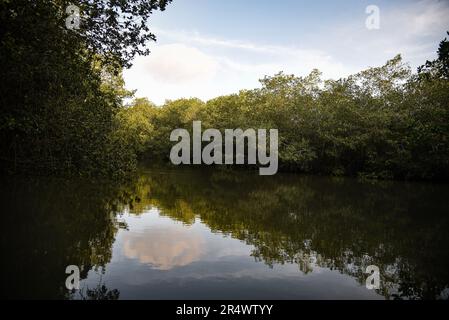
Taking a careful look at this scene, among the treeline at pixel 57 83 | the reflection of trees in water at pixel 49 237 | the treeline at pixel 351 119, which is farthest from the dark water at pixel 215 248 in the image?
the treeline at pixel 351 119

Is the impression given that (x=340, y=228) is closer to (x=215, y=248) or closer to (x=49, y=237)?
(x=215, y=248)

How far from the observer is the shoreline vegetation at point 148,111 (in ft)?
30.1

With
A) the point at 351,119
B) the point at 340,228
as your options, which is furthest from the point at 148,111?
the point at 340,228

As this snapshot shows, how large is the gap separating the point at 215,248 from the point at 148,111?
74.5m

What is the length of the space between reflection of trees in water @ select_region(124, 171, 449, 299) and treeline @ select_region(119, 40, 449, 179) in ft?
45.7

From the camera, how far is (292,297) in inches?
284

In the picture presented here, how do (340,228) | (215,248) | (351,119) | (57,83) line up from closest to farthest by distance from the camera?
1. (57,83)
2. (215,248)
3. (340,228)
4. (351,119)

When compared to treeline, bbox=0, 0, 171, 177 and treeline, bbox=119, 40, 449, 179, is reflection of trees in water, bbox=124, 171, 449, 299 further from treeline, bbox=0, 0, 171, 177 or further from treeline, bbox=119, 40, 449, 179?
treeline, bbox=119, 40, 449, 179

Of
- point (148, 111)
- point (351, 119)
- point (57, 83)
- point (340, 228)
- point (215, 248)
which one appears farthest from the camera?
point (148, 111)

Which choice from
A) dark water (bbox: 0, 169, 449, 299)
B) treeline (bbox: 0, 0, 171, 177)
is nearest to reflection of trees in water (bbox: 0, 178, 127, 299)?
dark water (bbox: 0, 169, 449, 299)

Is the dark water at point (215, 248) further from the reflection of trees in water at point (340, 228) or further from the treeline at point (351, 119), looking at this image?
the treeline at point (351, 119)

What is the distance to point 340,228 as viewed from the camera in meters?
13.9

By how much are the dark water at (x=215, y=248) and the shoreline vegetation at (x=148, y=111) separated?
2302 millimetres
